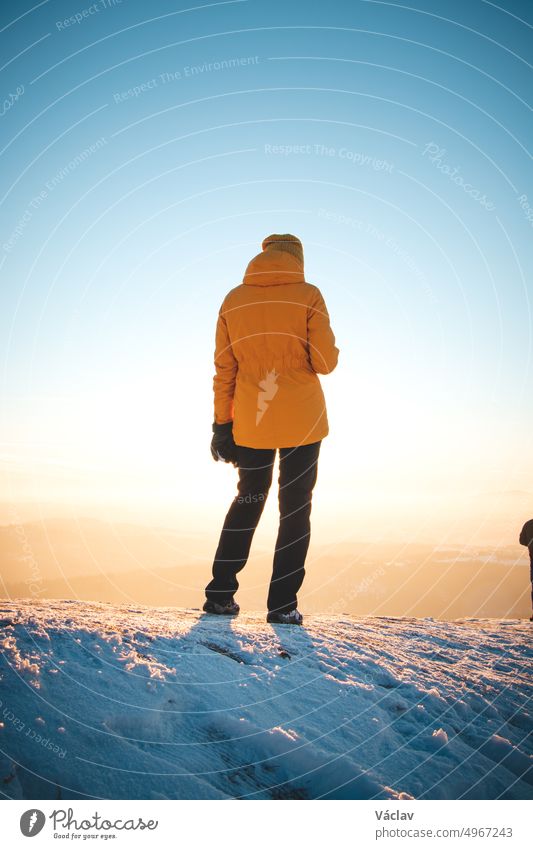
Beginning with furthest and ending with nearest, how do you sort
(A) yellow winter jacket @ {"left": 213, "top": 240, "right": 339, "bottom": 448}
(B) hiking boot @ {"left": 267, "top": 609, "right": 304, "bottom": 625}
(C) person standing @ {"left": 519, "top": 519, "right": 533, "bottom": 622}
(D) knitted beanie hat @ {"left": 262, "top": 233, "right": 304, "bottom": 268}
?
(C) person standing @ {"left": 519, "top": 519, "right": 533, "bottom": 622}, (D) knitted beanie hat @ {"left": 262, "top": 233, "right": 304, "bottom": 268}, (A) yellow winter jacket @ {"left": 213, "top": 240, "right": 339, "bottom": 448}, (B) hiking boot @ {"left": 267, "top": 609, "right": 304, "bottom": 625}

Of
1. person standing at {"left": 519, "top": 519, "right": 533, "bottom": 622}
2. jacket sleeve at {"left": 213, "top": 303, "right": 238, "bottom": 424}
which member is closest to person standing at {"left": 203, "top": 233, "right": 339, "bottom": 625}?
jacket sleeve at {"left": 213, "top": 303, "right": 238, "bottom": 424}

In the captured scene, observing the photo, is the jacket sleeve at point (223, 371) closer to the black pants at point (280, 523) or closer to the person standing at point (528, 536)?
the black pants at point (280, 523)

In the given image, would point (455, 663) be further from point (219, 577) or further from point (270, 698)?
point (219, 577)

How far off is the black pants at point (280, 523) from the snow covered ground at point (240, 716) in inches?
28.5

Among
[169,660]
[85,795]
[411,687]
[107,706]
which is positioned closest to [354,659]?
[411,687]

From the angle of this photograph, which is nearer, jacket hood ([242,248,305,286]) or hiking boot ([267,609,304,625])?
hiking boot ([267,609,304,625])

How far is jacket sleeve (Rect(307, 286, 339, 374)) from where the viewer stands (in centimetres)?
446

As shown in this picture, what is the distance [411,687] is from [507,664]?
58.8 inches

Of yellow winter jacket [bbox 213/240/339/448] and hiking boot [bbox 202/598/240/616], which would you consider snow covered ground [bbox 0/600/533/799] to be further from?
yellow winter jacket [bbox 213/240/339/448]

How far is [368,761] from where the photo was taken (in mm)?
2352

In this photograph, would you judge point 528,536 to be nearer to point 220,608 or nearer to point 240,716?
point 220,608

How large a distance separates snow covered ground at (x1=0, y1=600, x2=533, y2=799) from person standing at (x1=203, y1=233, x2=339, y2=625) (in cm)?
80

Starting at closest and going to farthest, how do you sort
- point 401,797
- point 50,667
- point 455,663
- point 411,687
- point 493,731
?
point 401,797 → point 50,667 → point 493,731 → point 411,687 → point 455,663
